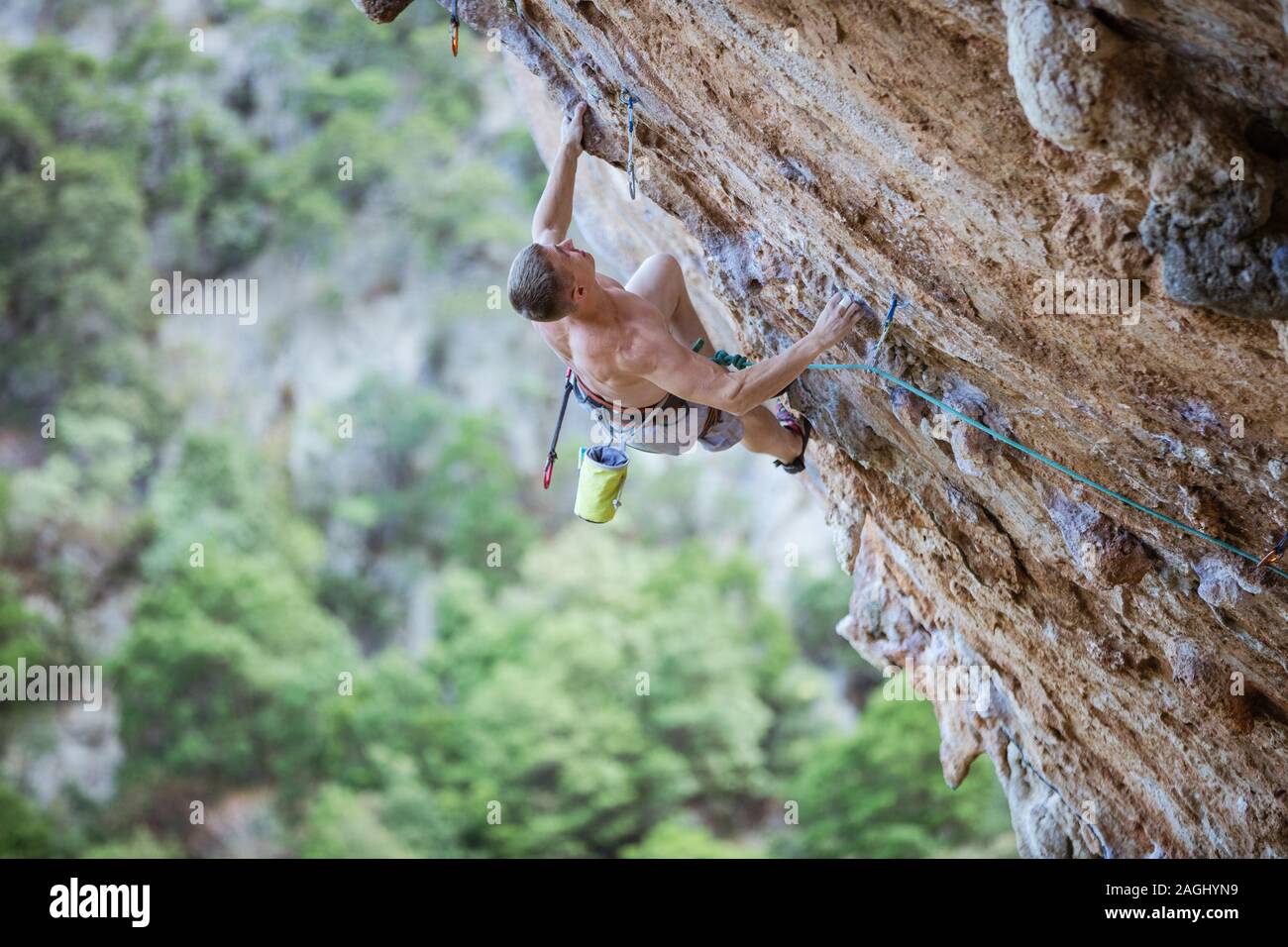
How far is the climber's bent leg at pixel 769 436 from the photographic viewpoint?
439cm

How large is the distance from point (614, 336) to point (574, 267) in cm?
26

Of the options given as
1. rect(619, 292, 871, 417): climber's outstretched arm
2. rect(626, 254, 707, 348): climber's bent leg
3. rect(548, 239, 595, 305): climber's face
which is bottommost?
rect(619, 292, 871, 417): climber's outstretched arm

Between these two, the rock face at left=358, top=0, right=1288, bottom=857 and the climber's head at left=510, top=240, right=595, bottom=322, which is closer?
the rock face at left=358, top=0, right=1288, bottom=857

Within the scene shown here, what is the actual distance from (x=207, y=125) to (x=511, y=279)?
1968 cm

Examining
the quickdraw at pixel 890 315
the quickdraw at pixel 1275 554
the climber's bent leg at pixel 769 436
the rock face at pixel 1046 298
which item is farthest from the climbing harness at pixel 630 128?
the quickdraw at pixel 1275 554

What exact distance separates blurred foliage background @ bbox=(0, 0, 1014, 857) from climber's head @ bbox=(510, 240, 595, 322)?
12981 mm

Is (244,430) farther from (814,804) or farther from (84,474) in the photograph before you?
(814,804)

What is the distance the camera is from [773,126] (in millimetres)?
3234

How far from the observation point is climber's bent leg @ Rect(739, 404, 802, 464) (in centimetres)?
439

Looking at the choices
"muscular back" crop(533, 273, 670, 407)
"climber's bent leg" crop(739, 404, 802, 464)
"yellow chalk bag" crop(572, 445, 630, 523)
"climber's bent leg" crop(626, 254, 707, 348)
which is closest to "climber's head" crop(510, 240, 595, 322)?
"muscular back" crop(533, 273, 670, 407)

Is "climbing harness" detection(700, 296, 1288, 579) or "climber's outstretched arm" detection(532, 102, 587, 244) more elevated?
"climber's outstretched arm" detection(532, 102, 587, 244)

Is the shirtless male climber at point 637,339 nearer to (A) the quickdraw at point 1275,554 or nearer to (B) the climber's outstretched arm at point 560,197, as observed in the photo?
(B) the climber's outstretched arm at point 560,197

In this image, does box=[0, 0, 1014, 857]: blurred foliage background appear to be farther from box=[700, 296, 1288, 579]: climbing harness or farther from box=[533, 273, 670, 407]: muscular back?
box=[700, 296, 1288, 579]: climbing harness

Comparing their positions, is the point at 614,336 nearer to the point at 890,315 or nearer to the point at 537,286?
the point at 537,286
